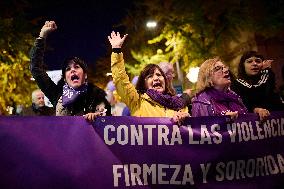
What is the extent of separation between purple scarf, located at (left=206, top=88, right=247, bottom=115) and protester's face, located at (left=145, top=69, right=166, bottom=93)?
0.57 meters

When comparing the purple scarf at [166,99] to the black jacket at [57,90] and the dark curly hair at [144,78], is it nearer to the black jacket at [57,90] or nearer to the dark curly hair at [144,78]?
the dark curly hair at [144,78]

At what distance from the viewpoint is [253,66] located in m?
6.15

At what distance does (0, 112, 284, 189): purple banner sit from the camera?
4301 mm

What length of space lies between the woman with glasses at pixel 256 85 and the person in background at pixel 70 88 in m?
1.93

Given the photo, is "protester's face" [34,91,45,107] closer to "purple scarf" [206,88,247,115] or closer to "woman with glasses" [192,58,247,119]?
"woman with glasses" [192,58,247,119]

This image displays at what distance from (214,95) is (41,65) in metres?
2.03

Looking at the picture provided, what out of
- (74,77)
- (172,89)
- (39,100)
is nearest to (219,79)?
(172,89)

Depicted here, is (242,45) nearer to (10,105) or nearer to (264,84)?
(10,105)

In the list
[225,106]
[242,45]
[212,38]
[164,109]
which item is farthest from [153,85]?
[242,45]

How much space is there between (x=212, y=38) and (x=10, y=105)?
26.6ft

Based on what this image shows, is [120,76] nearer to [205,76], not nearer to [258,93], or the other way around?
[205,76]

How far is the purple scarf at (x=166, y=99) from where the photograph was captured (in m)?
5.18

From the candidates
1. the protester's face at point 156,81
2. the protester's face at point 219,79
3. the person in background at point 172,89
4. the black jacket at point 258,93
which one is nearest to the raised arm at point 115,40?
the protester's face at point 156,81

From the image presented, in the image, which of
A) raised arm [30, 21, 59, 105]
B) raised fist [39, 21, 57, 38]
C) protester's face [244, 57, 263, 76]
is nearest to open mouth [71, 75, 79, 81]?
raised arm [30, 21, 59, 105]
